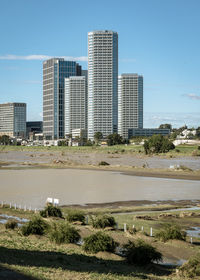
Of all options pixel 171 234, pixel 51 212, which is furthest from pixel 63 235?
pixel 51 212

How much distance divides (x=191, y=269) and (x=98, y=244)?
20.1 ft

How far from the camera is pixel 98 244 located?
27.2 metres

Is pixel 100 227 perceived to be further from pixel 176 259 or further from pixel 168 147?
pixel 168 147

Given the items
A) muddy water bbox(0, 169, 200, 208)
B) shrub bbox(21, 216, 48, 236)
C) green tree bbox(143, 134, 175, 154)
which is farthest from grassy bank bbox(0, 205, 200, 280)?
green tree bbox(143, 134, 175, 154)

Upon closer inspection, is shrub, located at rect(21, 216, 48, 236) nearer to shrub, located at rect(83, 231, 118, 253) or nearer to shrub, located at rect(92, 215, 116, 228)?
shrub, located at rect(92, 215, 116, 228)

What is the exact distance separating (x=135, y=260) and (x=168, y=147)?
168 m

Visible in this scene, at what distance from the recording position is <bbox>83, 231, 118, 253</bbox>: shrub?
88.9ft

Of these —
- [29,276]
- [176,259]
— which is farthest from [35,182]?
[29,276]

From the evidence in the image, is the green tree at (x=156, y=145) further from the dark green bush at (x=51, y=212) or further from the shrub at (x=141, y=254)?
the shrub at (x=141, y=254)

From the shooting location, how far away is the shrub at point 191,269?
22891mm

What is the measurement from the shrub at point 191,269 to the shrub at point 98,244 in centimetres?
497

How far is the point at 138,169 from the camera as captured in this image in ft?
349

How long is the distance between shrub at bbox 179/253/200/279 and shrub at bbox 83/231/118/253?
4966mm

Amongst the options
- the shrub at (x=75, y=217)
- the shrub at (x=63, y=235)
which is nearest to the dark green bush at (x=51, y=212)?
the shrub at (x=75, y=217)
